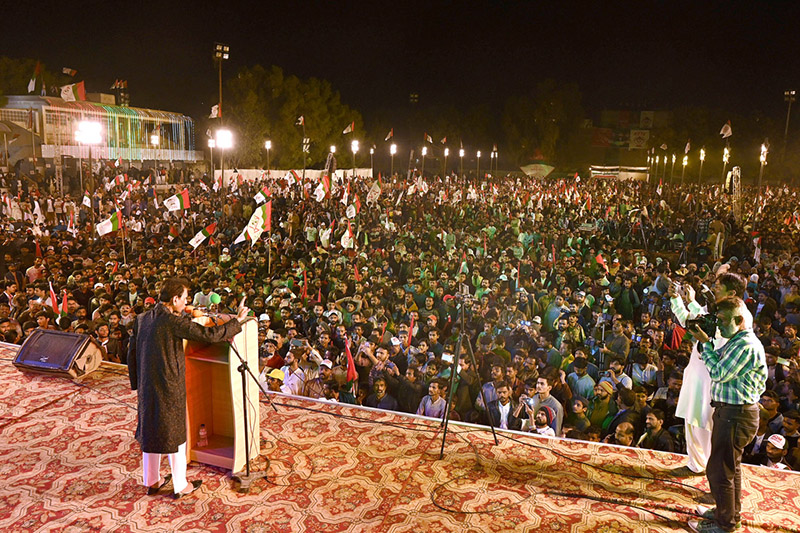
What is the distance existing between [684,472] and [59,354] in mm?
6231

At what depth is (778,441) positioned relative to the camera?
5.06m

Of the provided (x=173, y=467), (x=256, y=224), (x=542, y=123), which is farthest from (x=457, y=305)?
(x=542, y=123)

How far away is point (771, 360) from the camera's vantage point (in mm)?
6531

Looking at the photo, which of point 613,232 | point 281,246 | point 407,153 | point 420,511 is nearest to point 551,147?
point 407,153

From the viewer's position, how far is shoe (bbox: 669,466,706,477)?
452cm

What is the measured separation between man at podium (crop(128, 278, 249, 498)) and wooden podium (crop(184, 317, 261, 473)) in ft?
1.02

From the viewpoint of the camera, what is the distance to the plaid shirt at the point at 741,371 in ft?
12.1

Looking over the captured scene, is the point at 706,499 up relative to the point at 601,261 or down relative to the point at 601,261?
down

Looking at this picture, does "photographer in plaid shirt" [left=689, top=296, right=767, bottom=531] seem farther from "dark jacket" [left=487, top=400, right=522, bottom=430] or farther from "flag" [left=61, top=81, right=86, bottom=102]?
"flag" [left=61, top=81, right=86, bottom=102]

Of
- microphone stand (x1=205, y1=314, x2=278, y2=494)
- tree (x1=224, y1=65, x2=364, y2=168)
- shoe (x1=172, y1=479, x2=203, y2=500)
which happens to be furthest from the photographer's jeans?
tree (x1=224, y1=65, x2=364, y2=168)

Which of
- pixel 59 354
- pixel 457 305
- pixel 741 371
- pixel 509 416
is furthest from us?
pixel 457 305

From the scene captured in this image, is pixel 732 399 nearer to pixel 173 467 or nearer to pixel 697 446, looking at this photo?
pixel 697 446

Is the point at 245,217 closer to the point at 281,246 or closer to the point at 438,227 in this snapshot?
the point at 281,246

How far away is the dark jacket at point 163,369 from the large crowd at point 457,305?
6.62ft
